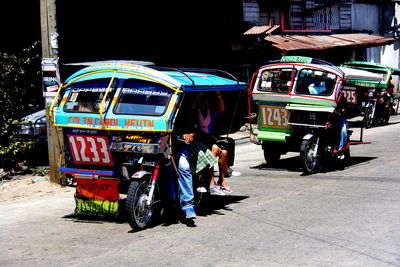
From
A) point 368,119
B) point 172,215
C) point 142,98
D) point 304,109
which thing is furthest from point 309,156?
point 368,119

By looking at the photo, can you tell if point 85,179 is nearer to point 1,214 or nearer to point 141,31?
point 1,214

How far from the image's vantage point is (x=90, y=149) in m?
8.22

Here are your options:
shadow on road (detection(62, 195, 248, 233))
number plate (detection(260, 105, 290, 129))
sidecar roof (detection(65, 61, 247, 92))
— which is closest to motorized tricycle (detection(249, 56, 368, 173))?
number plate (detection(260, 105, 290, 129))

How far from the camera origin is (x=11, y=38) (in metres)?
16.9

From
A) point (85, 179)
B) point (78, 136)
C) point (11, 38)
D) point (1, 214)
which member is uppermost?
point (11, 38)

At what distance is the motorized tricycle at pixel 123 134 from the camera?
7.78 metres

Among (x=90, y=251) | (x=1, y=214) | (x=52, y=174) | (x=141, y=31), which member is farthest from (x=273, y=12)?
(x=90, y=251)

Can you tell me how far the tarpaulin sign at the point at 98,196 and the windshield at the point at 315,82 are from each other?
5.65 m

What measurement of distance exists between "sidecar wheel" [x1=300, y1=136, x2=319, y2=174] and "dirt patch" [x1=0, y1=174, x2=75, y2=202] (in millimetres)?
4566

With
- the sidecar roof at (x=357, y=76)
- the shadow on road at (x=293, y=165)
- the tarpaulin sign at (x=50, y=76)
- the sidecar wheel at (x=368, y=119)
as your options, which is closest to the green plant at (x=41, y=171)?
the tarpaulin sign at (x=50, y=76)

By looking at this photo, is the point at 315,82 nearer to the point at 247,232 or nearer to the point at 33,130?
the point at 247,232

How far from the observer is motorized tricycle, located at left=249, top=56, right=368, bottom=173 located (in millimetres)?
12070

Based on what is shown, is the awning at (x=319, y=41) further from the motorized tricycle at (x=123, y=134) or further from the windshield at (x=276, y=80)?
the motorized tricycle at (x=123, y=134)

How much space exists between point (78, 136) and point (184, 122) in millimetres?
1632
